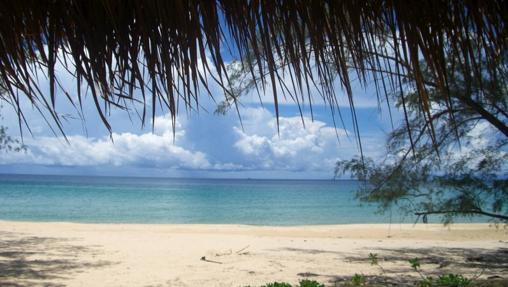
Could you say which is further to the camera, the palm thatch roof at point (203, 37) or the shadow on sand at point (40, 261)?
the shadow on sand at point (40, 261)

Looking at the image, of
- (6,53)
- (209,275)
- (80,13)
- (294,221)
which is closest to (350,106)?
(80,13)

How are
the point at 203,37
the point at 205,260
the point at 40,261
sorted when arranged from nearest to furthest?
the point at 203,37 < the point at 40,261 < the point at 205,260

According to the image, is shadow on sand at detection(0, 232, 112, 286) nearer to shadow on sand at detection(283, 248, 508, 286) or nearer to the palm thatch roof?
shadow on sand at detection(283, 248, 508, 286)

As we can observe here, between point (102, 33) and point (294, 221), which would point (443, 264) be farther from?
point (294, 221)

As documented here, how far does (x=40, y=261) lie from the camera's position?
8578 millimetres

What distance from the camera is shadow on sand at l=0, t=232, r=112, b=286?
697cm

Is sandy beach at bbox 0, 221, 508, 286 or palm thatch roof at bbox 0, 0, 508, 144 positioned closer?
palm thatch roof at bbox 0, 0, 508, 144

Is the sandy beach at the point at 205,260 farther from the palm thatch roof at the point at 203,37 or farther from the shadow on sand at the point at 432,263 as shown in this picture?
the palm thatch roof at the point at 203,37

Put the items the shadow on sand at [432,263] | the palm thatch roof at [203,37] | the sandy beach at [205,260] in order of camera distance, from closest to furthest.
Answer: the palm thatch roof at [203,37] → the shadow on sand at [432,263] → the sandy beach at [205,260]

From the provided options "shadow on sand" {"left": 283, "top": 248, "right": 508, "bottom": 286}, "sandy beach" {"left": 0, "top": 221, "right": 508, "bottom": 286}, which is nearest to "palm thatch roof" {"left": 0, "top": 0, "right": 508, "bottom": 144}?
"shadow on sand" {"left": 283, "top": 248, "right": 508, "bottom": 286}

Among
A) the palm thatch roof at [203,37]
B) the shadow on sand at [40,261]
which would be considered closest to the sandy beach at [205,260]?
the shadow on sand at [40,261]

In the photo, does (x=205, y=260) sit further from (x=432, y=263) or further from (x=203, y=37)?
(x=203, y=37)

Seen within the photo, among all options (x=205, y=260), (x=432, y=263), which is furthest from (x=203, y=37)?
(x=432, y=263)

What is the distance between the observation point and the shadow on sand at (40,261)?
697cm
